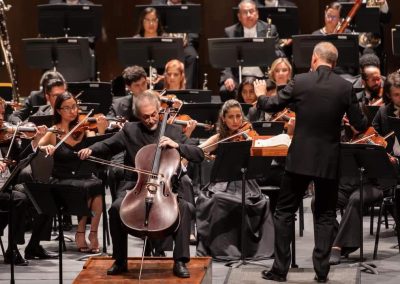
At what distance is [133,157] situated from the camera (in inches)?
251

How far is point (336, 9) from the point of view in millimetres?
10148

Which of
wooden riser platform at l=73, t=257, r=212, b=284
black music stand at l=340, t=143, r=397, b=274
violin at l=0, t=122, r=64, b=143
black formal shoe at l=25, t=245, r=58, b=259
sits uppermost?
violin at l=0, t=122, r=64, b=143

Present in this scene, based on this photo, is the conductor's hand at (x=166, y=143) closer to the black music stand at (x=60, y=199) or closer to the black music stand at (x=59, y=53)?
the black music stand at (x=60, y=199)

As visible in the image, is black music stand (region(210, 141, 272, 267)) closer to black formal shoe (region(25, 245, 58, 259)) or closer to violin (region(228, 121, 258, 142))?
violin (region(228, 121, 258, 142))

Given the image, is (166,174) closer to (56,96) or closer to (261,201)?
(261,201)

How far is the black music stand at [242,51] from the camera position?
9.53 meters

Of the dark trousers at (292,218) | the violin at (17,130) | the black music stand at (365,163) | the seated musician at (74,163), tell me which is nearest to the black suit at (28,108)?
the seated musician at (74,163)

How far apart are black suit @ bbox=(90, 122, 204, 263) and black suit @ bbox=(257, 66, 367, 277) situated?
0.57 m

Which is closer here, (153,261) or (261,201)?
(153,261)

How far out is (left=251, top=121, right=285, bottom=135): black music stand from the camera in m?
7.63

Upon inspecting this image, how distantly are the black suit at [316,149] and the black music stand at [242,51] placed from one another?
3.23m

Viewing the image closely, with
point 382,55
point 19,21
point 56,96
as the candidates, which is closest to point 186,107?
point 56,96

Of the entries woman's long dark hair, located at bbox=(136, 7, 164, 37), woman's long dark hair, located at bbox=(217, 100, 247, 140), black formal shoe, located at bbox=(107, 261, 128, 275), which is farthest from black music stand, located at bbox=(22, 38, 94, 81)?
black formal shoe, located at bbox=(107, 261, 128, 275)

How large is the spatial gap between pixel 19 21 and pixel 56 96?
4.31 metres
